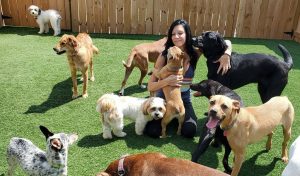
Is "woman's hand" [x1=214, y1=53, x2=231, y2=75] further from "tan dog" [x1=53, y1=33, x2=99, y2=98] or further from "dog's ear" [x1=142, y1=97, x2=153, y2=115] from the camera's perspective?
"tan dog" [x1=53, y1=33, x2=99, y2=98]

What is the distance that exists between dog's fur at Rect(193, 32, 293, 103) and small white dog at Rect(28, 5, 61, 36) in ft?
20.7

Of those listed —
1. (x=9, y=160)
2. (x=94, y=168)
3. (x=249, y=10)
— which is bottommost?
(x=94, y=168)

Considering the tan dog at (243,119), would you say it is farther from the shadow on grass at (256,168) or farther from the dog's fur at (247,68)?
the dog's fur at (247,68)

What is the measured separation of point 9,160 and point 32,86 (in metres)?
3.07

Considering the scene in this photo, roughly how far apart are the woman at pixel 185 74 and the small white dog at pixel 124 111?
8.4 inches

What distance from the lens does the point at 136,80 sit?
691 cm

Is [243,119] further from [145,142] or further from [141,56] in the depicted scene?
[141,56]

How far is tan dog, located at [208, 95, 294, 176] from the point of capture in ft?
11.3

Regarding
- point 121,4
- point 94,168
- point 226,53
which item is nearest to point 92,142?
point 94,168

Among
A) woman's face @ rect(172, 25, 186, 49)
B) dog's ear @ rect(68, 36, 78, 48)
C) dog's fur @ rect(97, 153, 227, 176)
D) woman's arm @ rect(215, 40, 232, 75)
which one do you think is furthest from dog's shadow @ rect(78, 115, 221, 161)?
dog's fur @ rect(97, 153, 227, 176)

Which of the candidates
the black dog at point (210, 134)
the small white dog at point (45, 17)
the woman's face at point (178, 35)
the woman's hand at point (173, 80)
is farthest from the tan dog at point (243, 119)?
the small white dog at point (45, 17)

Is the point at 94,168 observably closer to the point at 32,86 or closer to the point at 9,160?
the point at 9,160

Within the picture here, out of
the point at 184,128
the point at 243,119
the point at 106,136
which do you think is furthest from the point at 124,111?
the point at 243,119

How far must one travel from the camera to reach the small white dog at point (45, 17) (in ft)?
32.3
